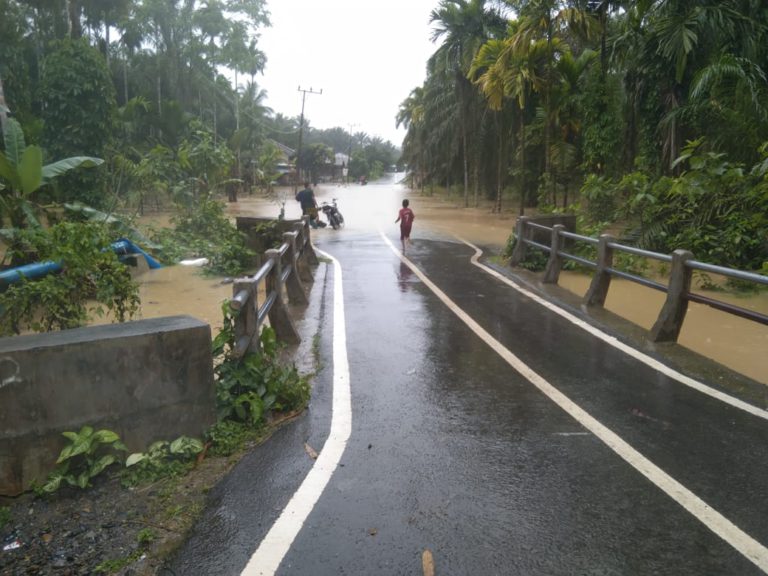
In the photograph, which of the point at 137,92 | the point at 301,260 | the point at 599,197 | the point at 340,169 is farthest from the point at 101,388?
the point at 340,169

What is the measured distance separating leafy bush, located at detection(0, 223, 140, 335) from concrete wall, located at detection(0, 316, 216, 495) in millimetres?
2461

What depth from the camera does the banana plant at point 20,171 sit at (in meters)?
10.1

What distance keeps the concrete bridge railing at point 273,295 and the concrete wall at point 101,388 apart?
27.2 inches

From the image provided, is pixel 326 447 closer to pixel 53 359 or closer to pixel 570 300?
pixel 53 359

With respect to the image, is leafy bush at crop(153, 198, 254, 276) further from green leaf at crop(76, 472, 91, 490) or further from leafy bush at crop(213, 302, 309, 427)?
green leaf at crop(76, 472, 91, 490)

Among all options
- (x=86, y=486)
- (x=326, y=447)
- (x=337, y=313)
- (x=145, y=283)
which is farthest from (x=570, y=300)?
(x=145, y=283)

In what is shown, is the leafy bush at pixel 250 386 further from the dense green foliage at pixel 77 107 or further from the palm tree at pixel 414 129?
the palm tree at pixel 414 129

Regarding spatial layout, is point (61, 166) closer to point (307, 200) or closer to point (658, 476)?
point (307, 200)

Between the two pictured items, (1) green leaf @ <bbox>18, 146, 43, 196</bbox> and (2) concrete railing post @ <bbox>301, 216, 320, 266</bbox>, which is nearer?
(1) green leaf @ <bbox>18, 146, 43, 196</bbox>

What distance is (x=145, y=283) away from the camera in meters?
13.9

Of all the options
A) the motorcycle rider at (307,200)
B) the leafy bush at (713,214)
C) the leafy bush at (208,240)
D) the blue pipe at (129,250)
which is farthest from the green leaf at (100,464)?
the motorcycle rider at (307,200)

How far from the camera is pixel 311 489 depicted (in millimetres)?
4023

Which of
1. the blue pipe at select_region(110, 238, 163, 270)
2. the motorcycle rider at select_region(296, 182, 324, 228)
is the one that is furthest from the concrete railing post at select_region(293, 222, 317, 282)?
the motorcycle rider at select_region(296, 182, 324, 228)

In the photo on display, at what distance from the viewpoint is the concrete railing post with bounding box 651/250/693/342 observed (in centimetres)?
718
